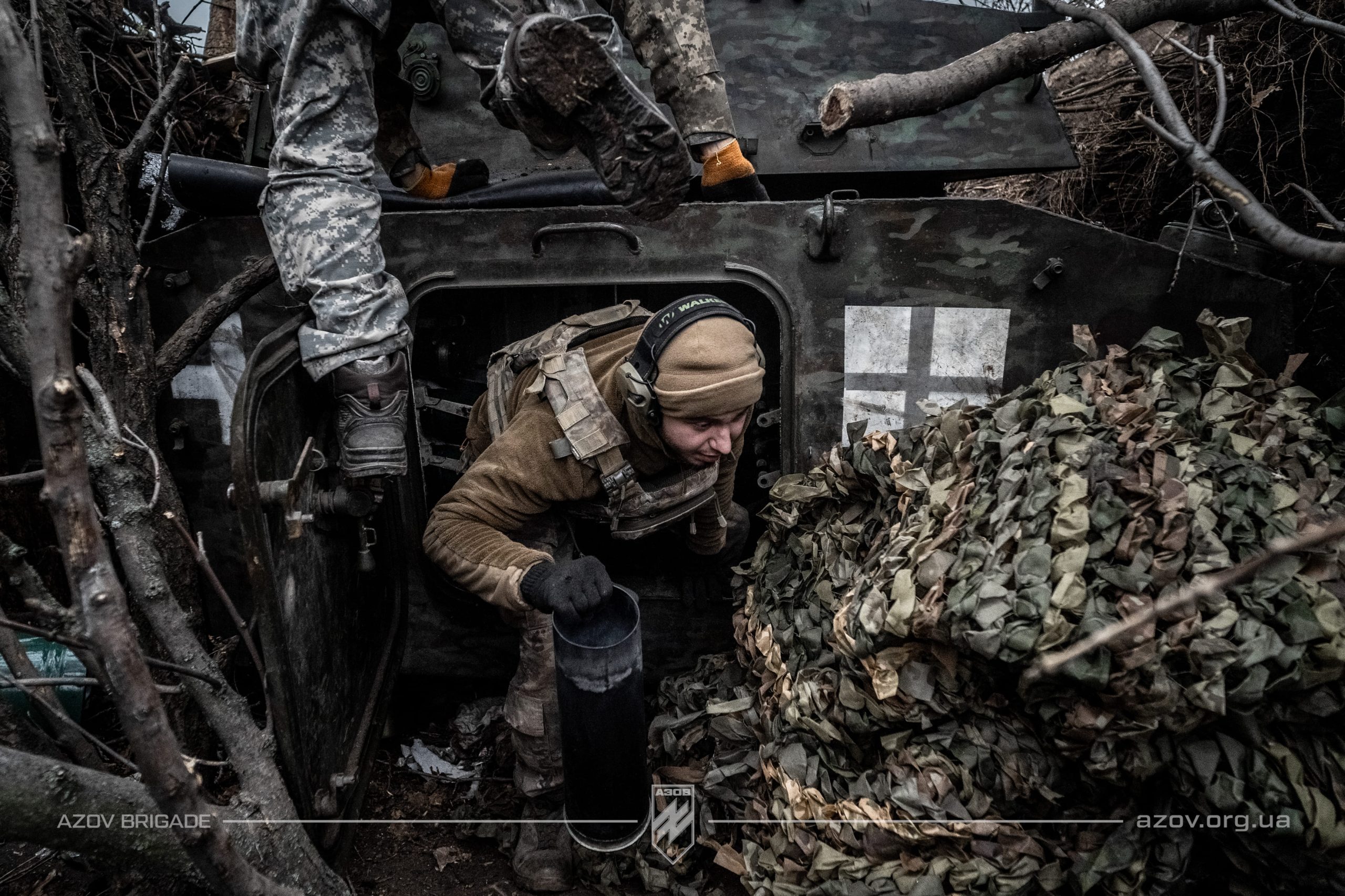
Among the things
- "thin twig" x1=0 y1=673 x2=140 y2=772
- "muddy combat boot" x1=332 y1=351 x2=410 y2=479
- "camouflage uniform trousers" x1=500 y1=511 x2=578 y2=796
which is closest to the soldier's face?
"camouflage uniform trousers" x1=500 y1=511 x2=578 y2=796

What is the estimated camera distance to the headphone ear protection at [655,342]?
2.28 m

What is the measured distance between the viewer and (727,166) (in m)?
2.62

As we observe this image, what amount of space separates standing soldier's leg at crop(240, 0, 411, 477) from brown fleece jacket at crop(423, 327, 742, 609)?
→ 0.30 meters

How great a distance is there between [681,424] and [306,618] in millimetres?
1046

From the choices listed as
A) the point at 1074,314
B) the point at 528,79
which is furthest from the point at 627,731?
the point at 1074,314

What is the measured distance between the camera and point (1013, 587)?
1884 mm

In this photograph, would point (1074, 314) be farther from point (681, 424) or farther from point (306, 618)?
point (306, 618)

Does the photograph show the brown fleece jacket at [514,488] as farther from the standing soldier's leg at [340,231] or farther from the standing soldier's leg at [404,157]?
the standing soldier's leg at [404,157]

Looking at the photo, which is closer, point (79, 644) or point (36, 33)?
point (79, 644)

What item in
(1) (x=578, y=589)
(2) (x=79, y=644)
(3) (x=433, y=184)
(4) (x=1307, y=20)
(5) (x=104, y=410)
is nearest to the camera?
(2) (x=79, y=644)

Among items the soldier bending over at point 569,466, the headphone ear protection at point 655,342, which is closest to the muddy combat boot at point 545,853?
the soldier bending over at point 569,466

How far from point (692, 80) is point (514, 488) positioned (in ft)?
4.29

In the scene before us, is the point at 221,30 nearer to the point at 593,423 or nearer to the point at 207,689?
the point at 593,423

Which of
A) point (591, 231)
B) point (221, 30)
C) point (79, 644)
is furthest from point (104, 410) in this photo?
point (221, 30)
